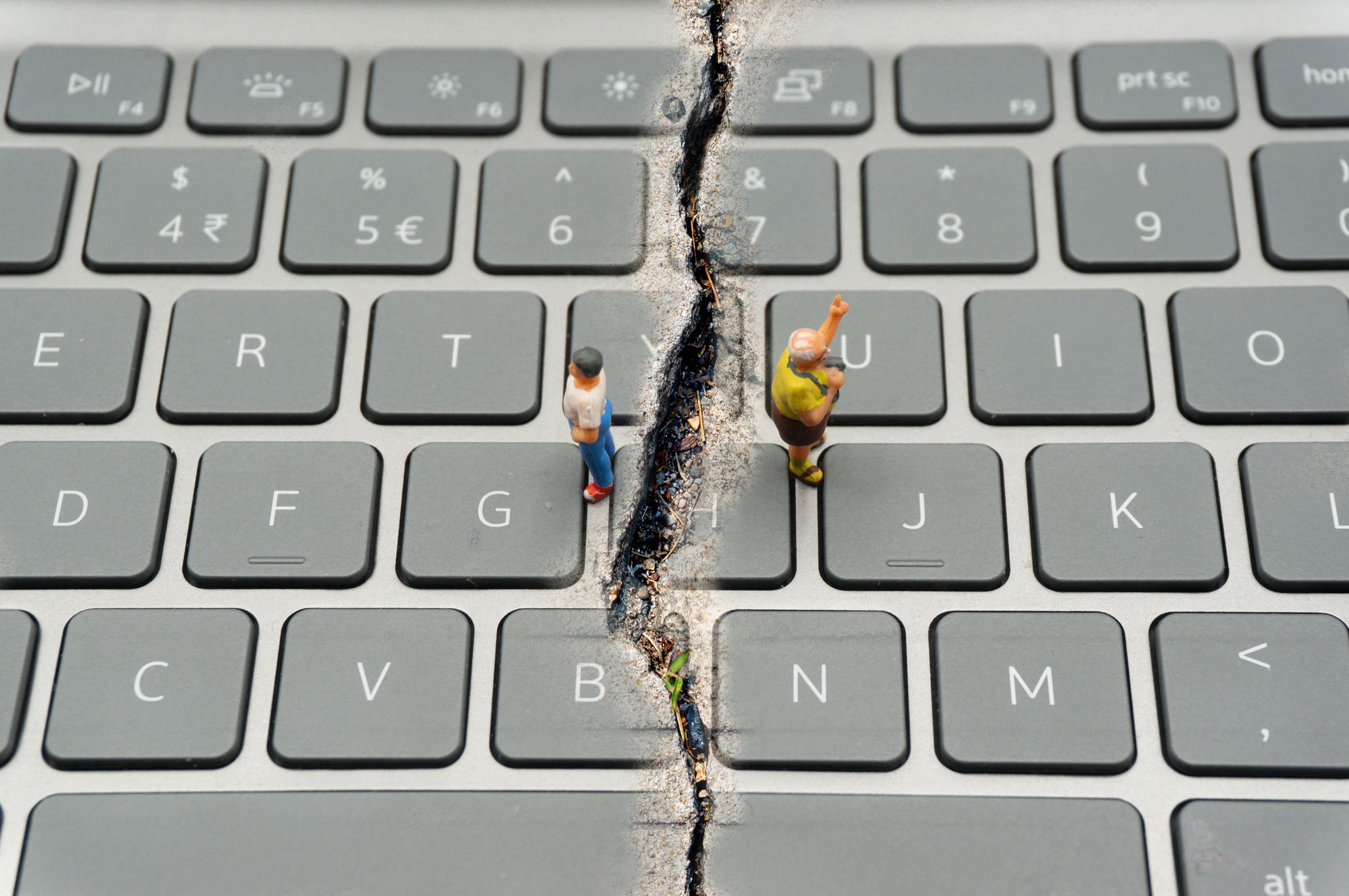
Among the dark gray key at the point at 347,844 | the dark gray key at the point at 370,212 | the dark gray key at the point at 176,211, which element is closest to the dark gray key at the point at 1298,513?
the dark gray key at the point at 347,844

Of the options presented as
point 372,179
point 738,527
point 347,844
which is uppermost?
point 372,179

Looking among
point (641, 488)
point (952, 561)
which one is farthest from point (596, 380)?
point (952, 561)

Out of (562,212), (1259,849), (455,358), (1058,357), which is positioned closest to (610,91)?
(562,212)

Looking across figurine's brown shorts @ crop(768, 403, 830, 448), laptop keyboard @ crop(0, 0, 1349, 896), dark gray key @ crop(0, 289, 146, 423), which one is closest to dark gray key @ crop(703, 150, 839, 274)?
laptop keyboard @ crop(0, 0, 1349, 896)

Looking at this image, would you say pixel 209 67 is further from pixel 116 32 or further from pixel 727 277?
pixel 727 277

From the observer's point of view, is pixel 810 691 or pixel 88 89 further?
pixel 88 89

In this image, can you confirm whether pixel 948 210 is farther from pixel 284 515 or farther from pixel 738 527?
pixel 284 515

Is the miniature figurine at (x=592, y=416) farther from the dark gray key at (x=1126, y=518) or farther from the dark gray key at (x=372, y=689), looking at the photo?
the dark gray key at (x=1126, y=518)
